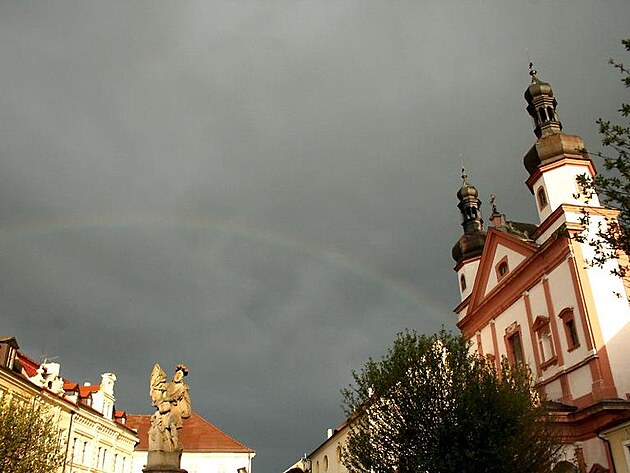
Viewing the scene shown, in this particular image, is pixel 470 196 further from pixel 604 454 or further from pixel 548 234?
pixel 604 454

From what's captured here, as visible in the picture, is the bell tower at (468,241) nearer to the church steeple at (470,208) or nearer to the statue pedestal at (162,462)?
the church steeple at (470,208)

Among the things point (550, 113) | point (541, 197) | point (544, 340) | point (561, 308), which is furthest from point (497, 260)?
point (550, 113)

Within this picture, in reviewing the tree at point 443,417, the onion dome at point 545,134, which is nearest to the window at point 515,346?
the onion dome at point 545,134

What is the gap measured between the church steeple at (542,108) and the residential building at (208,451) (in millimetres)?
44464

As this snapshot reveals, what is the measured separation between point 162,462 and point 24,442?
527 inches

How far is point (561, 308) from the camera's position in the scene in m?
34.7

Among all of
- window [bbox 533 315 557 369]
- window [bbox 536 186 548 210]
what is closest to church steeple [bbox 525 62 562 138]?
window [bbox 536 186 548 210]

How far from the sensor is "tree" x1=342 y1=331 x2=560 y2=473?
22031 mm

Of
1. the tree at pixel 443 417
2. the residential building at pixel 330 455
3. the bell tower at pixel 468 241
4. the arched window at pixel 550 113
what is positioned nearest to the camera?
the tree at pixel 443 417

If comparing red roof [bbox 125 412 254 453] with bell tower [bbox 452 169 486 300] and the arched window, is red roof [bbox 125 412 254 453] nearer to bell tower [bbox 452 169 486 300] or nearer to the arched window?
bell tower [bbox 452 169 486 300]

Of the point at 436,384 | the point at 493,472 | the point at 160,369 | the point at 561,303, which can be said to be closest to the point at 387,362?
the point at 436,384

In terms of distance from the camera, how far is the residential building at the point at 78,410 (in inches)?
1585

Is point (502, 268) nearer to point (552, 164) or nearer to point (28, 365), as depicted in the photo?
point (552, 164)

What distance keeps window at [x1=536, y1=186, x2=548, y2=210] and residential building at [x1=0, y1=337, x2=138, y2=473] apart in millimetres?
32944
